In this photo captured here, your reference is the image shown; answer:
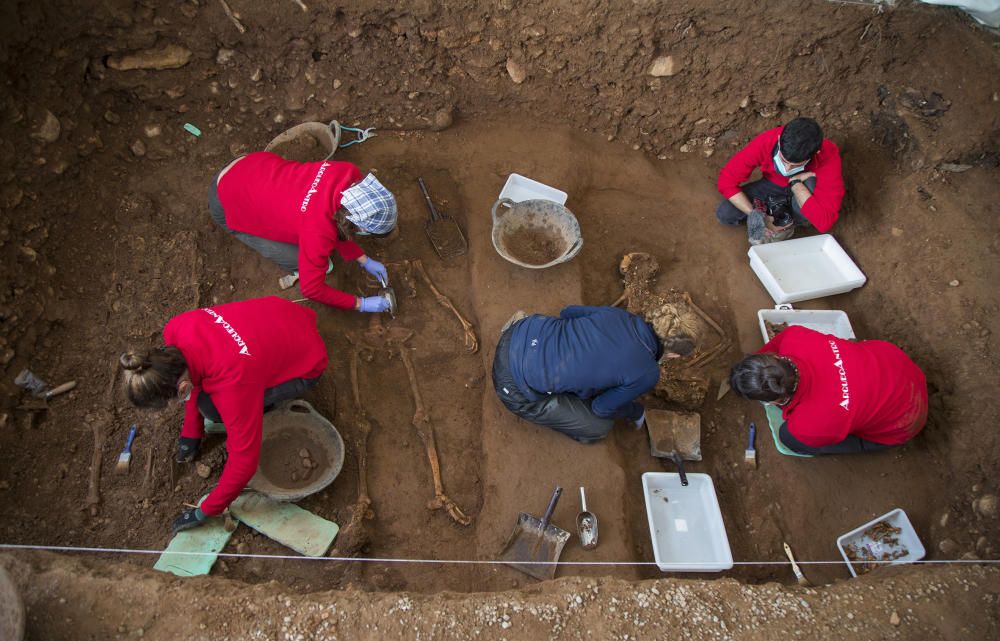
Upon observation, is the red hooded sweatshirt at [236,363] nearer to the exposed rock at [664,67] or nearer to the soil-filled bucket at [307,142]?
the soil-filled bucket at [307,142]

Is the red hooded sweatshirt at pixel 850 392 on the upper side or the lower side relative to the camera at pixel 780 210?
lower

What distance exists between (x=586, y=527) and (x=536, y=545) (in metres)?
0.36

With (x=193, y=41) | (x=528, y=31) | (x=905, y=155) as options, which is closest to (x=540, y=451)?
(x=528, y=31)

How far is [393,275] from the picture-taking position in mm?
4895

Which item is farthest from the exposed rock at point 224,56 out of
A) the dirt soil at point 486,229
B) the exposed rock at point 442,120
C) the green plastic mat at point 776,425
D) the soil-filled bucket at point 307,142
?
the green plastic mat at point 776,425

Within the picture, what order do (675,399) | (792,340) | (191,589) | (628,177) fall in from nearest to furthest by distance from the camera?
(191,589), (792,340), (675,399), (628,177)

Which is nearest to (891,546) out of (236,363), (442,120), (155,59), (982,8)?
(982,8)

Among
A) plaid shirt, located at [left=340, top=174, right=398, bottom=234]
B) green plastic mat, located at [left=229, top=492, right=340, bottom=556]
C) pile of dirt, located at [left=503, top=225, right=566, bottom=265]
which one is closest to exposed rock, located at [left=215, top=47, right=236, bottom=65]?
plaid shirt, located at [left=340, top=174, right=398, bottom=234]

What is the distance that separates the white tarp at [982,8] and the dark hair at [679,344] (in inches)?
140

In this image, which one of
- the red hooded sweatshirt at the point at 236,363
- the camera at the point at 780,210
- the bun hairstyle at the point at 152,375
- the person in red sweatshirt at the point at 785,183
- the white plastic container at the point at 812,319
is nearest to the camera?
the bun hairstyle at the point at 152,375

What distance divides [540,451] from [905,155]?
402cm

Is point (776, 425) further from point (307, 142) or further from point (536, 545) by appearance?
point (307, 142)

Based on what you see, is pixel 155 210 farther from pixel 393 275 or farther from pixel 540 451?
pixel 540 451

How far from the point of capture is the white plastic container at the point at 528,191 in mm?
5203
